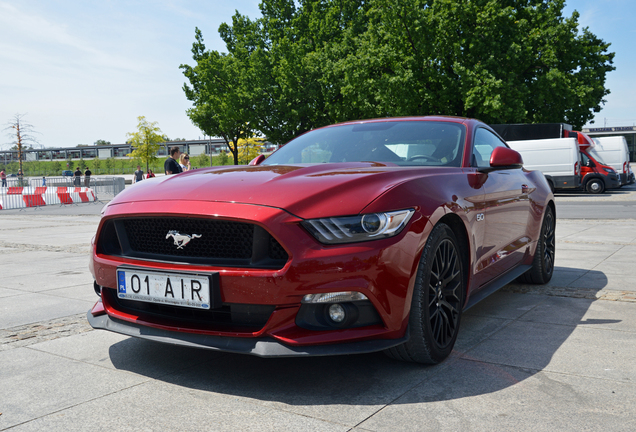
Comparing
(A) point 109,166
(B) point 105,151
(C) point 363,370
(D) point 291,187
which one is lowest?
(C) point 363,370

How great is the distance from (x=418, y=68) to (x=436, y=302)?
79.1ft

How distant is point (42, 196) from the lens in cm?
2327

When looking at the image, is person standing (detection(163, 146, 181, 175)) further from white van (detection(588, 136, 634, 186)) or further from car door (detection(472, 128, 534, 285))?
white van (detection(588, 136, 634, 186))

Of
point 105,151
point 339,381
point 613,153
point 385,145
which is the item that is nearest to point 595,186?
point 613,153

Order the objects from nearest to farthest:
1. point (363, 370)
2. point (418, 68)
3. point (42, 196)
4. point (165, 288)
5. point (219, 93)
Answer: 1. point (165, 288)
2. point (363, 370)
3. point (42, 196)
4. point (418, 68)
5. point (219, 93)

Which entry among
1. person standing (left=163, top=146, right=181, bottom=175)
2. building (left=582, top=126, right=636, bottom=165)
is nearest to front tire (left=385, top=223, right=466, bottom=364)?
person standing (left=163, top=146, right=181, bottom=175)

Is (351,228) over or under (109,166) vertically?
over

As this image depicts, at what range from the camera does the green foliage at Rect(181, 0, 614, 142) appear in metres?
24.0

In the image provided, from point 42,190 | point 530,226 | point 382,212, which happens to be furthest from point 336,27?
point 382,212

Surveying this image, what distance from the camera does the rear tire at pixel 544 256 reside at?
5.16m

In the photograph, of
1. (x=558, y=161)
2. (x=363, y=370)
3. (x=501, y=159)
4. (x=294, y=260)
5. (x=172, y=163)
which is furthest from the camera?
(x=558, y=161)

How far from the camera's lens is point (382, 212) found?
8.59 feet

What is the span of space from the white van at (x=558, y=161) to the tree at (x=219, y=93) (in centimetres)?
1646

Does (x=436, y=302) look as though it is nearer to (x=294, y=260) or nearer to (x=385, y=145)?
(x=294, y=260)
